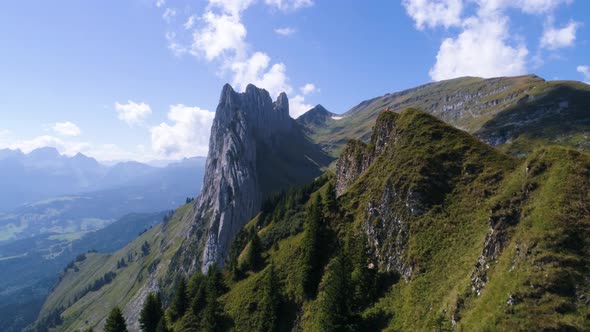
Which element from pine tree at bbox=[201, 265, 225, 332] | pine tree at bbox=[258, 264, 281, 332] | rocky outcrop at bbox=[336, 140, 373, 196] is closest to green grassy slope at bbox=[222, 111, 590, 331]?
pine tree at bbox=[258, 264, 281, 332]

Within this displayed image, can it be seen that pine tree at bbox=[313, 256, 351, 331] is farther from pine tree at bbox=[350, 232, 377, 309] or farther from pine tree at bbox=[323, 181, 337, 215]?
pine tree at bbox=[323, 181, 337, 215]

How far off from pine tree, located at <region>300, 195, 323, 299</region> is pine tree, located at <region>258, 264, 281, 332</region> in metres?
5.26

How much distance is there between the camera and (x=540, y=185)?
114 feet

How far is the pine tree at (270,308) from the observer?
55.0 meters

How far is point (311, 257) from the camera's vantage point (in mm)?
58594

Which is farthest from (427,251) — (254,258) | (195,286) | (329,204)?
(195,286)

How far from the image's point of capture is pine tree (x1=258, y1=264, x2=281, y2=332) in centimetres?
5500

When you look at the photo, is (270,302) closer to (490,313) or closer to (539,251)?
(490,313)

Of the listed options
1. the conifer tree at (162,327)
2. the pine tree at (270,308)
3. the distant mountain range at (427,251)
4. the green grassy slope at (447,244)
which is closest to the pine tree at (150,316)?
the distant mountain range at (427,251)

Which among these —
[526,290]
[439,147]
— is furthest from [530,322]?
[439,147]

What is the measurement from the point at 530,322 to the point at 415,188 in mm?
27569

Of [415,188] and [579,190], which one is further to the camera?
[415,188]

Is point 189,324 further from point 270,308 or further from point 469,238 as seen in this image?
point 469,238

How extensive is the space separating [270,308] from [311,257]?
36.3ft
